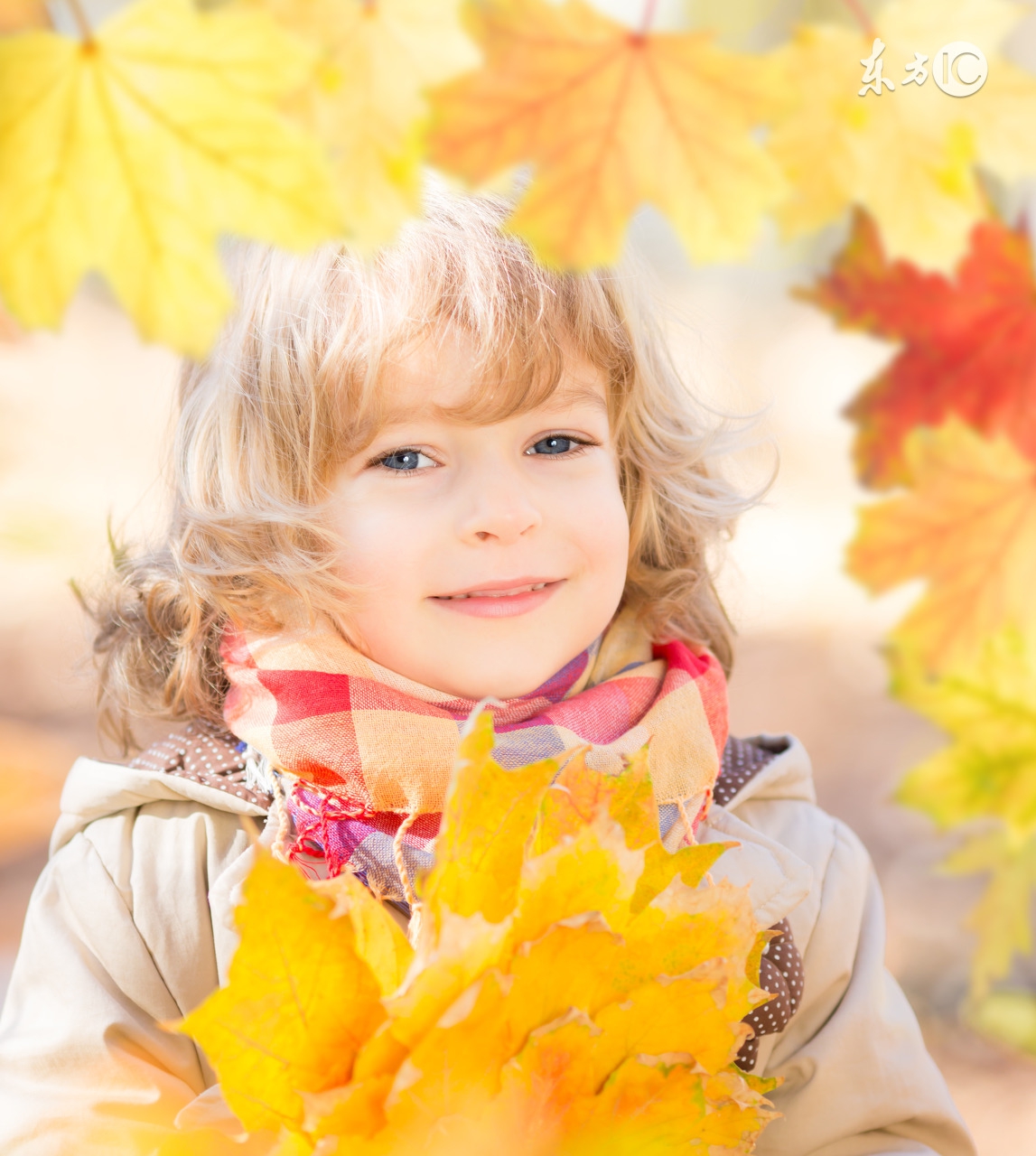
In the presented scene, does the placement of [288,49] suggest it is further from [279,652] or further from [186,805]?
[186,805]

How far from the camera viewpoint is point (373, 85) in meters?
0.42

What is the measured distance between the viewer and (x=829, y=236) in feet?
2.16

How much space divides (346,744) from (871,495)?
20.0 inches

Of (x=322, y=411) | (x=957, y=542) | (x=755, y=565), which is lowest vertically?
(x=957, y=542)

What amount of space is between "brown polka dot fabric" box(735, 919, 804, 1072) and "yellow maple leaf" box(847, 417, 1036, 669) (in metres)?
0.42

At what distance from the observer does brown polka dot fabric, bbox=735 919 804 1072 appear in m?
0.92

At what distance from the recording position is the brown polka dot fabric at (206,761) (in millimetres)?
1015

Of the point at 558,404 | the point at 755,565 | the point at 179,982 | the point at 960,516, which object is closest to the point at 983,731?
the point at 960,516

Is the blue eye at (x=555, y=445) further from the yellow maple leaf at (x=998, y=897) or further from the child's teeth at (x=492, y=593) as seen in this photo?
the yellow maple leaf at (x=998, y=897)

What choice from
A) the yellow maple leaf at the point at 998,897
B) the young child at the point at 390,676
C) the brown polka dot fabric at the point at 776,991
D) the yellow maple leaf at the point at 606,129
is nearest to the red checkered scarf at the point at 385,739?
the young child at the point at 390,676

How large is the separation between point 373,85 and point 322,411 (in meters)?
0.52

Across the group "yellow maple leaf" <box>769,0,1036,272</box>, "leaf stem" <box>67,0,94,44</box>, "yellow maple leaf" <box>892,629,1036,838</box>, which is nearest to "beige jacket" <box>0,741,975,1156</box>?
"yellow maple leaf" <box>892,629,1036,838</box>

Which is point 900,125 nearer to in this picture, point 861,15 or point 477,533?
point 861,15

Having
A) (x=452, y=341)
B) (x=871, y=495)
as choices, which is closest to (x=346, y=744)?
(x=452, y=341)
